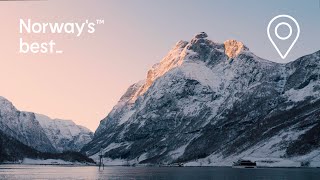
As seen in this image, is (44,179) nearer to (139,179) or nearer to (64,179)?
(64,179)

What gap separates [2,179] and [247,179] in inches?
3497

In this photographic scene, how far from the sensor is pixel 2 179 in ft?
593

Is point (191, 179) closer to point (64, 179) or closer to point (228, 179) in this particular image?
point (228, 179)

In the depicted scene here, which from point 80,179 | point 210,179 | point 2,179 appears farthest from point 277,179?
point 2,179

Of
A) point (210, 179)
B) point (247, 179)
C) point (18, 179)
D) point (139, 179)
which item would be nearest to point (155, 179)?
point (139, 179)

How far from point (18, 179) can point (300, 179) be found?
101 m

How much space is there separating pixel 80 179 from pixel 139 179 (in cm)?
2469

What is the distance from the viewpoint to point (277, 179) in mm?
186875

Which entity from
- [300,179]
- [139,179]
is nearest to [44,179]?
[139,179]

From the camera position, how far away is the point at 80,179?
652 ft

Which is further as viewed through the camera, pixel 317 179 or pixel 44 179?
pixel 44 179

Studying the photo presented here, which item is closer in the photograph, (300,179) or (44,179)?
(300,179)

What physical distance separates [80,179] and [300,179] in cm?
8336

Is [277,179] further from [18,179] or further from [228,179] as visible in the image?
[18,179]
